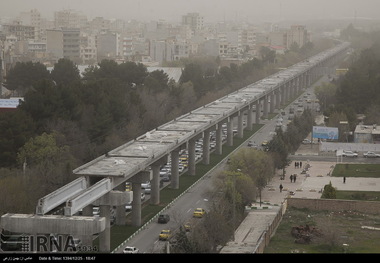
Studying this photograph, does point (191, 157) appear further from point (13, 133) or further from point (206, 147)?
point (13, 133)

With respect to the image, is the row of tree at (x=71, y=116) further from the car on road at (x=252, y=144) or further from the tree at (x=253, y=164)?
the tree at (x=253, y=164)

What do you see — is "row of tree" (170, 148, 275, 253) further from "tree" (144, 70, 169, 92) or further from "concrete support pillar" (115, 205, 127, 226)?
"tree" (144, 70, 169, 92)

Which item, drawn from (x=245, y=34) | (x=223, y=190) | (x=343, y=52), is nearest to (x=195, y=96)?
(x=223, y=190)

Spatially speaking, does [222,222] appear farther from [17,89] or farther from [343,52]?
[343,52]

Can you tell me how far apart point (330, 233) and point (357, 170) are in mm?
5399

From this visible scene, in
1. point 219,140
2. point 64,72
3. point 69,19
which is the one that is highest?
point 69,19

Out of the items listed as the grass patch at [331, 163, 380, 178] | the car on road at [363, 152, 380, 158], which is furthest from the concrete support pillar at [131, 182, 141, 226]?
the car on road at [363, 152, 380, 158]

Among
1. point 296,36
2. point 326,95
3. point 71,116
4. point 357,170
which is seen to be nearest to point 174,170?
point 71,116

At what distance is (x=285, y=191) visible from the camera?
35.4ft

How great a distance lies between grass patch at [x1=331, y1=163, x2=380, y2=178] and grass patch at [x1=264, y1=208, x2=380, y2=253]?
3.18 metres

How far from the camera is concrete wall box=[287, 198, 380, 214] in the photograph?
9188 millimetres

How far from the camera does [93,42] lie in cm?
3762

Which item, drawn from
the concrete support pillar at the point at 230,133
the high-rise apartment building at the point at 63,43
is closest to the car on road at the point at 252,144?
the concrete support pillar at the point at 230,133

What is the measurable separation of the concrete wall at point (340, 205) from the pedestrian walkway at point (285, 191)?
1.22 feet
